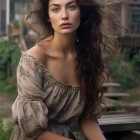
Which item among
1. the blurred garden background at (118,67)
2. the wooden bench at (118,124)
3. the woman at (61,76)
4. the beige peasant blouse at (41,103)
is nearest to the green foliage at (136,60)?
the blurred garden background at (118,67)

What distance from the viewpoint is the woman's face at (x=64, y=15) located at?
2.21 metres

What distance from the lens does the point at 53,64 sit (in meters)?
2.26

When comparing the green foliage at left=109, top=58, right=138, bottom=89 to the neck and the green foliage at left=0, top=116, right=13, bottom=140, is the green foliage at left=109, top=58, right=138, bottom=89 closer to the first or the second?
the green foliage at left=0, top=116, right=13, bottom=140

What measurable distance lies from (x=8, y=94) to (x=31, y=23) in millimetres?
8132

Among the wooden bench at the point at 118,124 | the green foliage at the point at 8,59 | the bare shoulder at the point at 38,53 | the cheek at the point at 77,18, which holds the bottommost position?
the green foliage at the point at 8,59

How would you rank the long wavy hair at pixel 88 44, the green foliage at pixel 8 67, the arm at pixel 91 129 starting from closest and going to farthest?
the long wavy hair at pixel 88 44 → the arm at pixel 91 129 → the green foliage at pixel 8 67

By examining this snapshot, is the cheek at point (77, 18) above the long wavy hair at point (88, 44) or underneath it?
above

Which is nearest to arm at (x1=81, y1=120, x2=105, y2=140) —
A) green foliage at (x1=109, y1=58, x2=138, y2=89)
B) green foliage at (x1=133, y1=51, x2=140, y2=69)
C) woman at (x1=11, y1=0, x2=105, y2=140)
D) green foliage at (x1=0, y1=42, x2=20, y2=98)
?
woman at (x1=11, y1=0, x2=105, y2=140)

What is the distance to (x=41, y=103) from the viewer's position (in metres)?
2.13

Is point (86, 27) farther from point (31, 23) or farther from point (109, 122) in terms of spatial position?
point (109, 122)

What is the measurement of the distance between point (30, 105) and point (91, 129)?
0.49 metres

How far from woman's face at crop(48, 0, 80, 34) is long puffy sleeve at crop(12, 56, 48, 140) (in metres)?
0.22

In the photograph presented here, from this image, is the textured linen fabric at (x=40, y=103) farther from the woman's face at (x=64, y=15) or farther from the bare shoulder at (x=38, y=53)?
the woman's face at (x=64, y=15)

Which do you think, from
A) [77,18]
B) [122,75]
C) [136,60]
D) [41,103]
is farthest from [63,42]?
[136,60]
